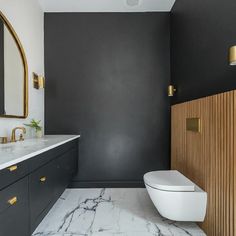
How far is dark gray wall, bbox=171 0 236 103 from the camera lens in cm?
154

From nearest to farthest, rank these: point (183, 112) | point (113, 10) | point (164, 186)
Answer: point (164, 186) < point (183, 112) < point (113, 10)

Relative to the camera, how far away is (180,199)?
1655mm

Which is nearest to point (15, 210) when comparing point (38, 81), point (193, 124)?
point (193, 124)

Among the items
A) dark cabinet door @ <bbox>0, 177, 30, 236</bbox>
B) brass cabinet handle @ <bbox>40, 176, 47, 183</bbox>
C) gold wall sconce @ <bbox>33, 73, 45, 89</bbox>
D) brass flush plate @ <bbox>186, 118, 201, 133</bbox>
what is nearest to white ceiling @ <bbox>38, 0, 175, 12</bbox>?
gold wall sconce @ <bbox>33, 73, 45, 89</bbox>

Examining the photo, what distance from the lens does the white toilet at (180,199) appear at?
5.43 feet

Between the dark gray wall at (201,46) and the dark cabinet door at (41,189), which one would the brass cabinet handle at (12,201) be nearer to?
the dark cabinet door at (41,189)

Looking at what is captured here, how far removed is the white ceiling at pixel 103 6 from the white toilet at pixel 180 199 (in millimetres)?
2297

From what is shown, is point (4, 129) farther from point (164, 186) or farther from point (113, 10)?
point (113, 10)

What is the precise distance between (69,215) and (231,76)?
1938mm

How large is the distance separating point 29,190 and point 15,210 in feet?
0.61

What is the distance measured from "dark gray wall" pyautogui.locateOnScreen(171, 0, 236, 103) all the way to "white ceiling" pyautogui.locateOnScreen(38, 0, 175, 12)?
21 centimetres

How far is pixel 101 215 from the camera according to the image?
80.5 inches

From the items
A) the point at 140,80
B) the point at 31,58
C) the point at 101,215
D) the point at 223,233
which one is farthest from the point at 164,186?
the point at 31,58

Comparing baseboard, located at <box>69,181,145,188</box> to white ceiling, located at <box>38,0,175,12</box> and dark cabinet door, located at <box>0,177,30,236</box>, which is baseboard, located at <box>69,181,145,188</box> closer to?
dark cabinet door, located at <box>0,177,30,236</box>
